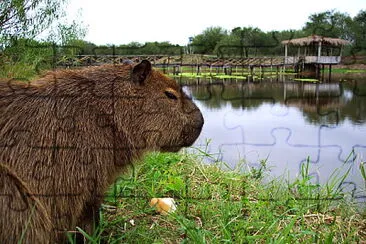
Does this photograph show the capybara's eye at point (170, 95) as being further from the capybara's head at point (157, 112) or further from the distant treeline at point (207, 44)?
the distant treeline at point (207, 44)

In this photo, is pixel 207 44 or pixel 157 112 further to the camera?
pixel 207 44

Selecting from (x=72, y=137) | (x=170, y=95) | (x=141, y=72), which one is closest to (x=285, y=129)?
(x=170, y=95)

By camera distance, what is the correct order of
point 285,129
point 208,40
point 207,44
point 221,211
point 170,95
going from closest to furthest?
point 170,95, point 221,211, point 207,44, point 208,40, point 285,129

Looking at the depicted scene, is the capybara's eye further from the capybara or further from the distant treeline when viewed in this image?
the distant treeline

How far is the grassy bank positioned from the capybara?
269 mm

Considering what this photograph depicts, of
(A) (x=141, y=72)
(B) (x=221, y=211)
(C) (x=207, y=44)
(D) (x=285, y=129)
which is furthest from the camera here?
(D) (x=285, y=129)

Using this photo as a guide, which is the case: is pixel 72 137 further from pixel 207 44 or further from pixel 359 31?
pixel 359 31

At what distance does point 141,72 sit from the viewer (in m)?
2.28

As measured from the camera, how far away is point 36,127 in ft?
6.56

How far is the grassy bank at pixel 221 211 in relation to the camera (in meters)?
2.42

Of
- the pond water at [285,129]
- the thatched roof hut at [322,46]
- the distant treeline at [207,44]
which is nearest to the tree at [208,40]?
the distant treeline at [207,44]

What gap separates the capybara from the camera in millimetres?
1914

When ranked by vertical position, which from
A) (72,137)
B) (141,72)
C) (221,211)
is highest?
(141,72)

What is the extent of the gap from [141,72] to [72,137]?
1.78 feet
